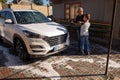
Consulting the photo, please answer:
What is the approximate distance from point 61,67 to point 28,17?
102 inches

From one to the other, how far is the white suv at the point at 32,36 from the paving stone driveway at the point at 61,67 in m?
0.43

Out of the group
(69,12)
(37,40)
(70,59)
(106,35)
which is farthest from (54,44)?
(69,12)

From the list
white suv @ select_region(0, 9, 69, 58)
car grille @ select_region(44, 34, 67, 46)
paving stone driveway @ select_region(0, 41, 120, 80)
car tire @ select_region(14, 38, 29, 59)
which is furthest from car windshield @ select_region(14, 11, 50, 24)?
paving stone driveway @ select_region(0, 41, 120, 80)

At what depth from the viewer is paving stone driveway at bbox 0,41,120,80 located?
4754 millimetres

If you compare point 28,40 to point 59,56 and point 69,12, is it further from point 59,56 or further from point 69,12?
point 69,12

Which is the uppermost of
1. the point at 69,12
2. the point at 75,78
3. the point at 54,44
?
the point at 69,12

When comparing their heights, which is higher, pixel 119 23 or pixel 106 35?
pixel 119 23

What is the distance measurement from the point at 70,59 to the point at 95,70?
1256 millimetres

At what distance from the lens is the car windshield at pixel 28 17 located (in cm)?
637

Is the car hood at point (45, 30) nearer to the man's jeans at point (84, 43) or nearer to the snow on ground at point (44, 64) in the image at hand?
the man's jeans at point (84, 43)

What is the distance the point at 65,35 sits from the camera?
6.05 m

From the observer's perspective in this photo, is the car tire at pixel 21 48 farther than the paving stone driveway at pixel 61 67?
Yes

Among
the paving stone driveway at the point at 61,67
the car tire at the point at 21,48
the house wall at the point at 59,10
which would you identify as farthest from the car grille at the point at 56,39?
the house wall at the point at 59,10

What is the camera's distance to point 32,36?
5.30m
